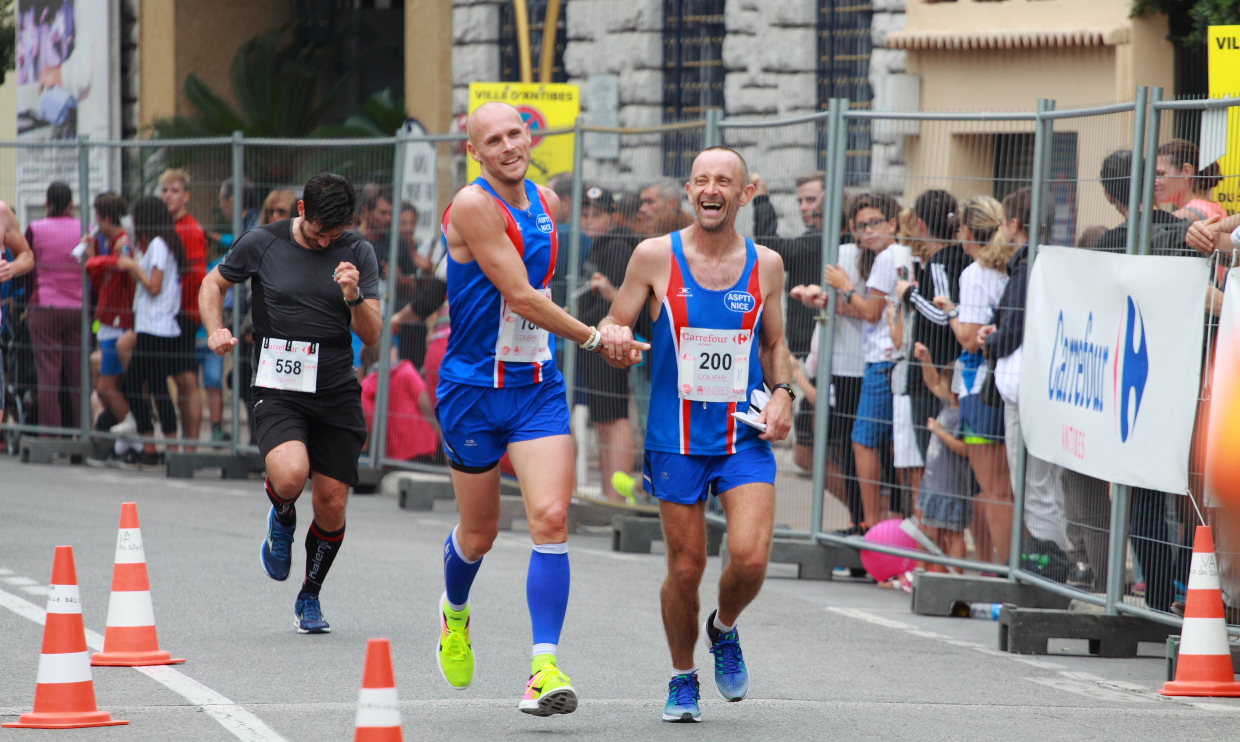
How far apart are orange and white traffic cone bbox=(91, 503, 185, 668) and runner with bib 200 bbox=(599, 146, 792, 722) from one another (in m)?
2.13

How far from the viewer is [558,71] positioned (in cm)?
2064

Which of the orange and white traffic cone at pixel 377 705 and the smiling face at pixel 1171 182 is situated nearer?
the orange and white traffic cone at pixel 377 705

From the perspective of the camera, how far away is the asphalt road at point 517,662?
6219 mm

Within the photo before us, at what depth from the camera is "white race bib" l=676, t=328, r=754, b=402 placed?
6.32 m

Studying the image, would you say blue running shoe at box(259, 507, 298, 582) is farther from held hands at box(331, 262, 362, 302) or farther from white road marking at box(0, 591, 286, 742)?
A: held hands at box(331, 262, 362, 302)

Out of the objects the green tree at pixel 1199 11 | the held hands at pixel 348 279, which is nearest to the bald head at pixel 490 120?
the held hands at pixel 348 279

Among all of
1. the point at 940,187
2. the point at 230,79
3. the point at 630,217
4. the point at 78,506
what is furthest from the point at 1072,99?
the point at 230,79

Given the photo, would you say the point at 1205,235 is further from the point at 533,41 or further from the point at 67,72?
the point at 67,72

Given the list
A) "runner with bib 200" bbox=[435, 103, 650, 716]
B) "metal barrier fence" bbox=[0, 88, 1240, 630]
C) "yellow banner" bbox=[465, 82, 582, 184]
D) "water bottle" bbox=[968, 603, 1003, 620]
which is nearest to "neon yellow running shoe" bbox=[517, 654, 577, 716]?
"runner with bib 200" bbox=[435, 103, 650, 716]

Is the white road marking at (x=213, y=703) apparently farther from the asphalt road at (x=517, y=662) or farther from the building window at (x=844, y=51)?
the building window at (x=844, y=51)

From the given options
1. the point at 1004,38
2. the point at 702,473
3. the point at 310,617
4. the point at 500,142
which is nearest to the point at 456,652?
the point at 702,473

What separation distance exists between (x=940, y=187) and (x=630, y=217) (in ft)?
8.65

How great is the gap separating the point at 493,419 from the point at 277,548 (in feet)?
6.66

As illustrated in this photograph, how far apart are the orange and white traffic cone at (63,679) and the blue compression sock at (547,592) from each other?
4.75ft
